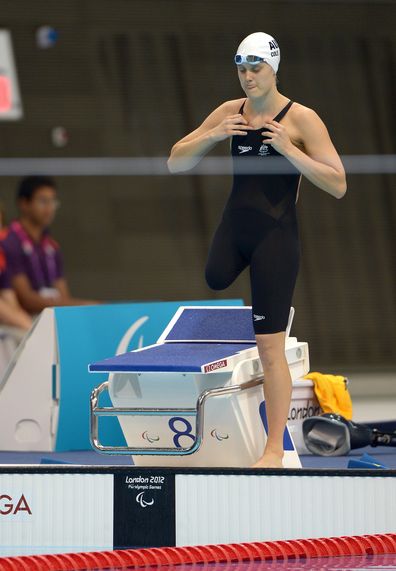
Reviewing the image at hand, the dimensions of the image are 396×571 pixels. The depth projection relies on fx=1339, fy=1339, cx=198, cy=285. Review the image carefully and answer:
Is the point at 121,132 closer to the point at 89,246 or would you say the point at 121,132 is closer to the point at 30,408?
the point at 89,246

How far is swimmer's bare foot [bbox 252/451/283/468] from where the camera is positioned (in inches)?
178

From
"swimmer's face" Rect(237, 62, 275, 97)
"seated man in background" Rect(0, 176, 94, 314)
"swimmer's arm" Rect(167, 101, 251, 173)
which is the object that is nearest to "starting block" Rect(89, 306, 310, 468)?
"swimmer's arm" Rect(167, 101, 251, 173)

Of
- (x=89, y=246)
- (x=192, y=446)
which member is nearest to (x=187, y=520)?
(x=192, y=446)

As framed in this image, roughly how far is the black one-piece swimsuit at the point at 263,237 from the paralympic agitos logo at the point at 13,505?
0.97 metres

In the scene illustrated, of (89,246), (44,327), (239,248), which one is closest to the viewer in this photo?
(239,248)

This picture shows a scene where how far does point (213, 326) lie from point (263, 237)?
2.20 feet

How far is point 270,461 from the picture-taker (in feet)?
14.9

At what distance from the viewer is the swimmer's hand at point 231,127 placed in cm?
450

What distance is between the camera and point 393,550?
14.2ft

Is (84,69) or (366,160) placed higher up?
(84,69)

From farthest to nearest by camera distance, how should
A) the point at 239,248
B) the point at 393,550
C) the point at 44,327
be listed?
the point at 44,327 → the point at 239,248 → the point at 393,550

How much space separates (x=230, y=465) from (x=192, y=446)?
0.31 meters

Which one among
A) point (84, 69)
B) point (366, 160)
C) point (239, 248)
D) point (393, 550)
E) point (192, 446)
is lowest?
point (393, 550)

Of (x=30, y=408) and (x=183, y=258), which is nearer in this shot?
(x=30, y=408)
